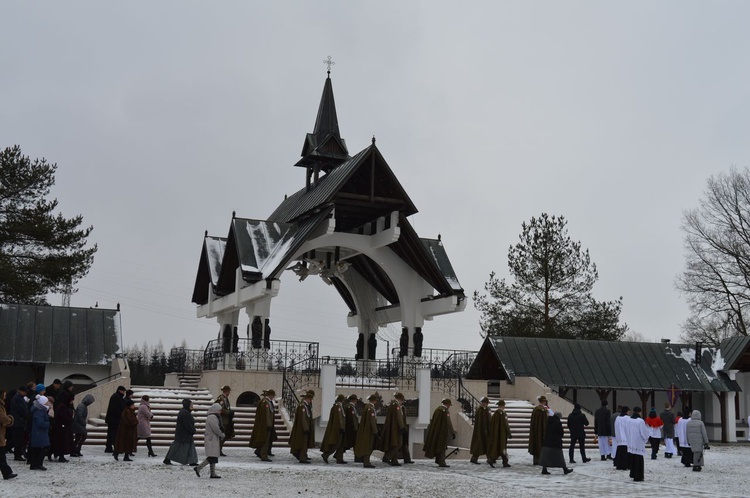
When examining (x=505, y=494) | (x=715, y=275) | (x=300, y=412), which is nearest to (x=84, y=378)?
(x=300, y=412)

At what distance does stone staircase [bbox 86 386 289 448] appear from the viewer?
22.2m

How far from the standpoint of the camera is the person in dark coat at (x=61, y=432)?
Result: 56.2 ft

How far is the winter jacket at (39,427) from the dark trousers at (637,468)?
10762 millimetres

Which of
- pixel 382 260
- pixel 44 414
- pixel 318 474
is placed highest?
pixel 382 260

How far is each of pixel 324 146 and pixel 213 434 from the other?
18.6 meters

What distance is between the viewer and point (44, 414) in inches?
603

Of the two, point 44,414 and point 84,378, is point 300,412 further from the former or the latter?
point 84,378

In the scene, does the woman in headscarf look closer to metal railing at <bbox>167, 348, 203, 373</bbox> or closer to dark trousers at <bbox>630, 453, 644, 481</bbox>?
dark trousers at <bbox>630, 453, 644, 481</bbox>

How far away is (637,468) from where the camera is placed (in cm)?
1717

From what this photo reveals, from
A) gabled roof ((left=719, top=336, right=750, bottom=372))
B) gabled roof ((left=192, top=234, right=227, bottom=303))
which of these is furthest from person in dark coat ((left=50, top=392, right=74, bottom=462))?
gabled roof ((left=719, top=336, right=750, bottom=372))

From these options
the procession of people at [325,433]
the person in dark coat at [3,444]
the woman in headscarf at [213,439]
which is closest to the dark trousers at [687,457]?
the procession of people at [325,433]

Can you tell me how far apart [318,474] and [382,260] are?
48.8 ft

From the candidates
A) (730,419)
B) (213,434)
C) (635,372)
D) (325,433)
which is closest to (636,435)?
(325,433)

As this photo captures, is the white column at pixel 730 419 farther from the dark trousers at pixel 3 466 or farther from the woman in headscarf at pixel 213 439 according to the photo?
the dark trousers at pixel 3 466
